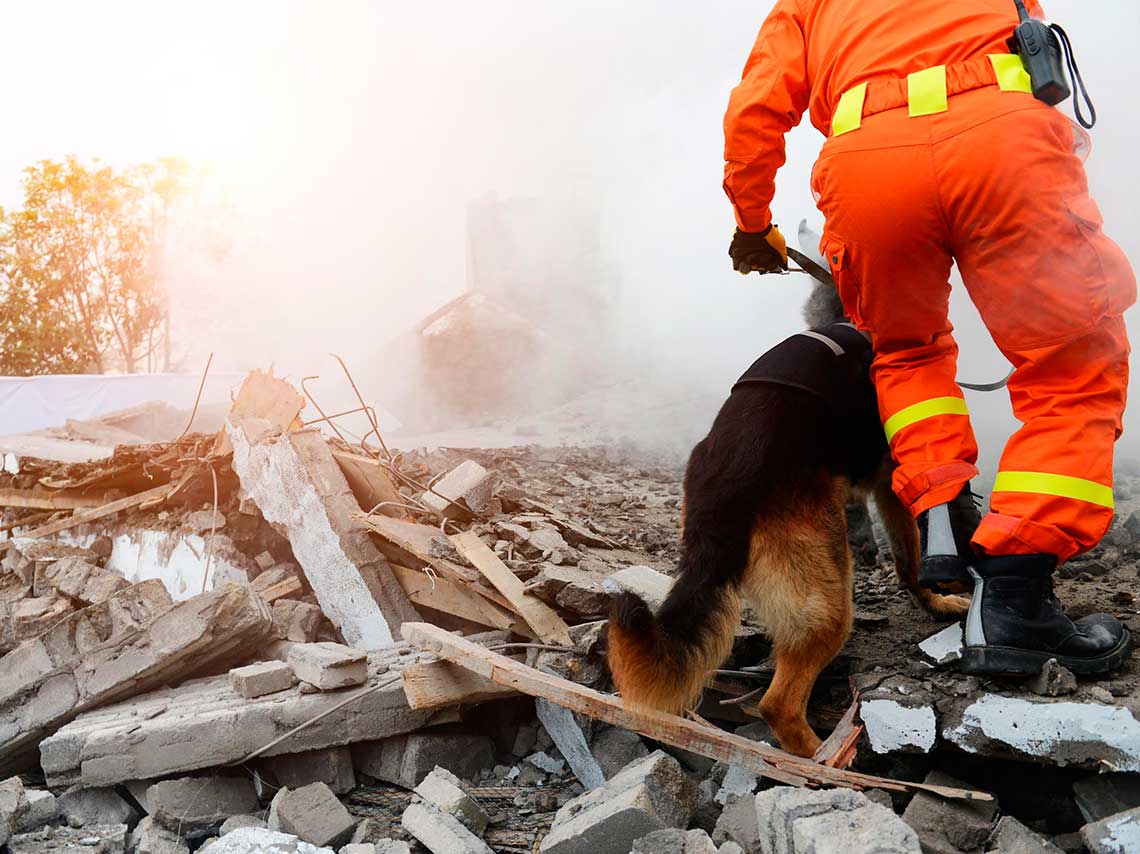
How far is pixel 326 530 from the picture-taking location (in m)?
3.43

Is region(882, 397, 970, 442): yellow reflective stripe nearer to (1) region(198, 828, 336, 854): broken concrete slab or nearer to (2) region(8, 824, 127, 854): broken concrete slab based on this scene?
(1) region(198, 828, 336, 854): broken concrete slab

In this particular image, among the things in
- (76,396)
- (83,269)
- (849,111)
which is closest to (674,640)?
(849,111)

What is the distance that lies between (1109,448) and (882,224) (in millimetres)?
674

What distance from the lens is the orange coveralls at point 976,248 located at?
174 cm

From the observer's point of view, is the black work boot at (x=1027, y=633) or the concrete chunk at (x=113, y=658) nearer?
the black work boot at (x=1027, y=633)

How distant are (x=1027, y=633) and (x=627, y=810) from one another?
975 millimetres

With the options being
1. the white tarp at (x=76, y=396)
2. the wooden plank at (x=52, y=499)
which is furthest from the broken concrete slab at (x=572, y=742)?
the white tarp at (x=76, y=396)

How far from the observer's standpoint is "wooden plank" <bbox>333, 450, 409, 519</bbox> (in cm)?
364

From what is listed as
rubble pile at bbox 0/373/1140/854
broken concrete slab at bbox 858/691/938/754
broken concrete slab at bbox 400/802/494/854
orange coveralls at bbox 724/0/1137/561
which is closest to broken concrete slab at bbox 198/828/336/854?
rubble pile at bbox 0/373/1140/854

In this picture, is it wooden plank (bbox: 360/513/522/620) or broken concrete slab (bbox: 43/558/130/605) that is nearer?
wooden plank (bbox: 360/513/522/620)

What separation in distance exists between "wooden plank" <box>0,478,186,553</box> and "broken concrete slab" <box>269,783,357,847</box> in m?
2.38

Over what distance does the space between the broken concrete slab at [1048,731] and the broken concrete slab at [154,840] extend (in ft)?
6.65

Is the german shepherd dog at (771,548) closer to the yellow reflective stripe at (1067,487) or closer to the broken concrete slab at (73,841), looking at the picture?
the yellow reflective stripe at (1067,487)

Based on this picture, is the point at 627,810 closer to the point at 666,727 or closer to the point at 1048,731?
the point at 666,727
